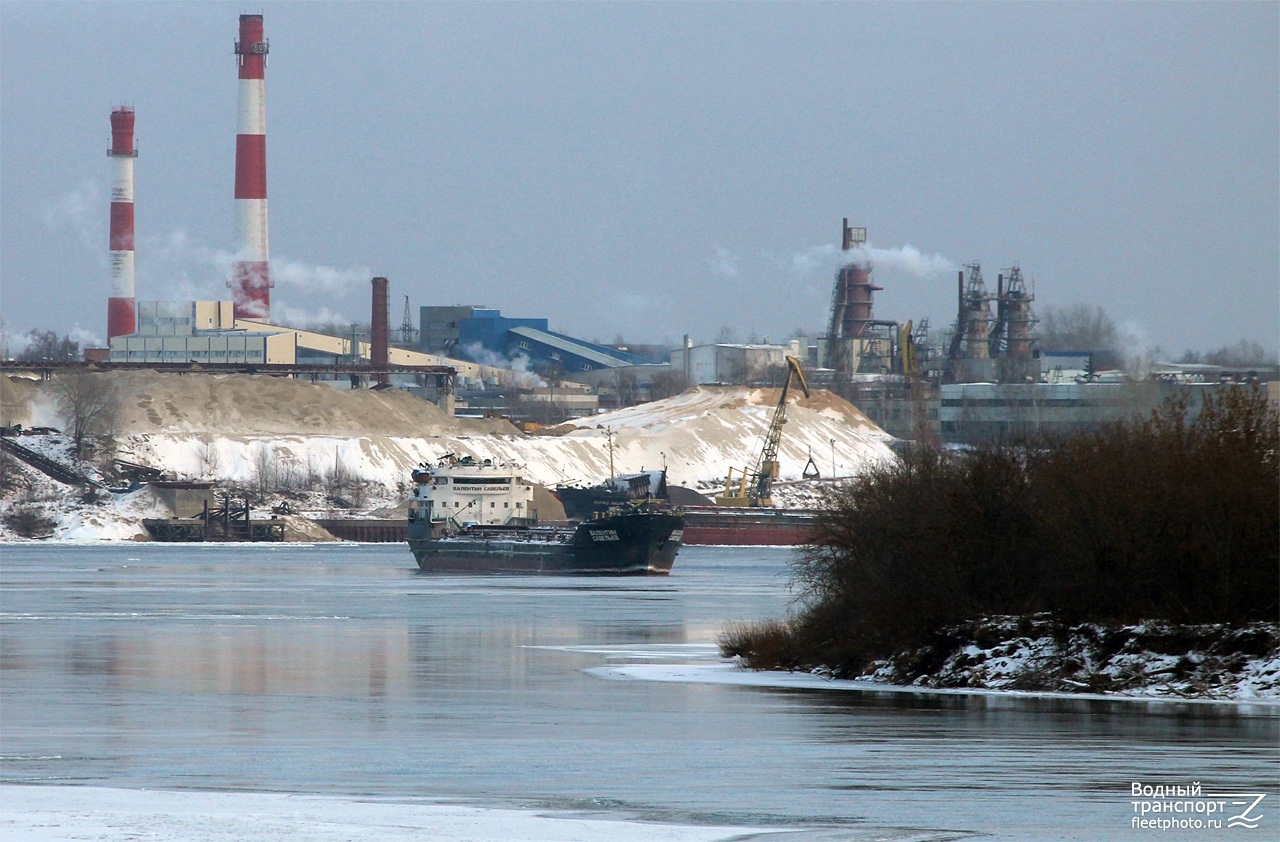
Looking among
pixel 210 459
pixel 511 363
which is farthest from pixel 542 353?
pixel 210 459

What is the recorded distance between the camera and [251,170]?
4614 inches

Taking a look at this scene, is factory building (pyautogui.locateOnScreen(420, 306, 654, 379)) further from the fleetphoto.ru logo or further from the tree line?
the fleetphoto.ru logo

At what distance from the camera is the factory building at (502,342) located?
553 ft

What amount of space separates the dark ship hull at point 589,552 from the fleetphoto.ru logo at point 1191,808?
196ft

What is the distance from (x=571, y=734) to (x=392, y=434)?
110788mm

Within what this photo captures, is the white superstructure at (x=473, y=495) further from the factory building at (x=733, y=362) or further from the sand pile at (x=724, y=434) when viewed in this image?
the factory building at (x=733, y=362)

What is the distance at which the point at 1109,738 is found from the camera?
17.2 meters

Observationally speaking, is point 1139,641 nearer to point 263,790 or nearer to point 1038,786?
point 1038,786

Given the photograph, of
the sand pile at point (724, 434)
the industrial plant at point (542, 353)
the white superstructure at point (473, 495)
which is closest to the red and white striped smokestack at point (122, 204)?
the industrial plant at point (542, 353)

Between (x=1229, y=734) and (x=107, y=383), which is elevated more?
(x=107, y=383)

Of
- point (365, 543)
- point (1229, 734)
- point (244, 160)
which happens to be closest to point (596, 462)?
point (365, 543)

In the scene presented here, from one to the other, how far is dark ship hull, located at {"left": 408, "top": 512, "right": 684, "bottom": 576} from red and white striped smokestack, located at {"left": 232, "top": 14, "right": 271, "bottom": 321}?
48.1 m

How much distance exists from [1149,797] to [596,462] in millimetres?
116955

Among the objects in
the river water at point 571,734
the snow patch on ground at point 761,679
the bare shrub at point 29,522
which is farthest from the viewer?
the bare shrub at point 29,522
